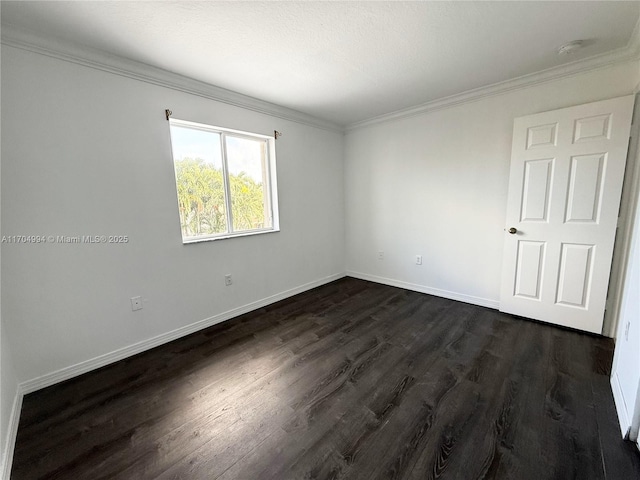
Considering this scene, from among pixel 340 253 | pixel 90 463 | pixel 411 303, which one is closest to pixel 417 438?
pixel 90 463

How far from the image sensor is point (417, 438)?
1423 mm

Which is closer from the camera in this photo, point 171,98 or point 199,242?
point 171,98

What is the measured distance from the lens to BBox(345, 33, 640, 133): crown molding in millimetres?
2110

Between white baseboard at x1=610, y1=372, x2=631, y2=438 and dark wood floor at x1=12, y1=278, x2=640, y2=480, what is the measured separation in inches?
1.6

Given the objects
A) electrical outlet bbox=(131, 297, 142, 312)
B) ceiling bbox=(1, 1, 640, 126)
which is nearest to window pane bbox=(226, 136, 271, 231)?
ceiling bbox=(1, 1, 640, 126)

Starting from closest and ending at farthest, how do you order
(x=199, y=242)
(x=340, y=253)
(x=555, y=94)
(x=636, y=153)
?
(x=636, y=153), (x=555, y=94), (x=199, y=242), (x=340, y=253)

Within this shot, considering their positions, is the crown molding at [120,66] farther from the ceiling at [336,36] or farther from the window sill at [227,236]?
the window sill at [227,236]

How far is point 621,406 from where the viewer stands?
1.51 meters

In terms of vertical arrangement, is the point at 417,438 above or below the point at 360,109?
below

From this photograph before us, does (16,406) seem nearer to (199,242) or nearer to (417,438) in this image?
(199,242)

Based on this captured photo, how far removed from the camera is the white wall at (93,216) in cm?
176

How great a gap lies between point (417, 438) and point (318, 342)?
1.13 meters

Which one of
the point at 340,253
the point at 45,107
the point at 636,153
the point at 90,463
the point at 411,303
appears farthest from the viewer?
the point at 340,253

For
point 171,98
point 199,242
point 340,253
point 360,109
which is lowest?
point 340,253
